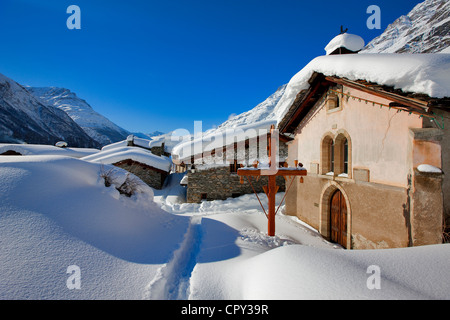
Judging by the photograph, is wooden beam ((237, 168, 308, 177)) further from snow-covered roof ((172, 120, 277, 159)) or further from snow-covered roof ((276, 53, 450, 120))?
snow-covered roof ((172, 120, 277, 159))

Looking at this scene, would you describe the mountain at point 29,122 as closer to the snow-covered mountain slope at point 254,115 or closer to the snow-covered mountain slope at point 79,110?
the snow-covered mountain slope at point 79,110

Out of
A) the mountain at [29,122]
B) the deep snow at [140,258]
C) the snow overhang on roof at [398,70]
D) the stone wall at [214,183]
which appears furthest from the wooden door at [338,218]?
the mountain at [29,122]

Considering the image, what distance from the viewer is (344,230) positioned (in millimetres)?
6660

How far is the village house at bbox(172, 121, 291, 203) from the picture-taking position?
11.3 meters

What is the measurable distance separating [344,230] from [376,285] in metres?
4.94

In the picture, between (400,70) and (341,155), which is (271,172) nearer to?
(341,155)

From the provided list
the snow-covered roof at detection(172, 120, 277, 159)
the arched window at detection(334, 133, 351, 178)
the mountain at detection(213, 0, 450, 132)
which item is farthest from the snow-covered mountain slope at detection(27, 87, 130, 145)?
the arched window at detection(334, 133, 351, 178)

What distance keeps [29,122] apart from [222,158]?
6954cm

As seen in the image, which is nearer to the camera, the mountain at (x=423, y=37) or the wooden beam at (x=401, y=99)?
the wooden beam at (x=401, y=99)

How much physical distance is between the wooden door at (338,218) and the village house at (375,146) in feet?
0.12

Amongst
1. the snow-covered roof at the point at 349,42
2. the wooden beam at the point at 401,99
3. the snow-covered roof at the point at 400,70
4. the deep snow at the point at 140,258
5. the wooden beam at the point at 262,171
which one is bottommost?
the deep snow at the point at 140,258

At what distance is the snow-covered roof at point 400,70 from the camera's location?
3688mm
